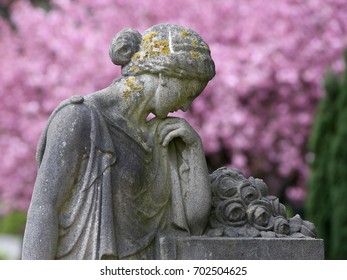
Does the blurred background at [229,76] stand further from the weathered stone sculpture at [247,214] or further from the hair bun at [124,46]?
the hair bun at [124,46]

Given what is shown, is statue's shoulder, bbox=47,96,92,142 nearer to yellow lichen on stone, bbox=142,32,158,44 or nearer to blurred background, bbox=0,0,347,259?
yellow lichen on stone, bbox=142,32,158,44

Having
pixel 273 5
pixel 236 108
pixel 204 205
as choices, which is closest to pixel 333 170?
pixel 236 108

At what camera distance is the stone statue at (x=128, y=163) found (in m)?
4.75

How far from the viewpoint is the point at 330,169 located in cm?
1226

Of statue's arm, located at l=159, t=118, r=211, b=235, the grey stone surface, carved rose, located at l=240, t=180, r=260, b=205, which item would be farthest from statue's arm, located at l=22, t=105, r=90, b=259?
the grey stone surface

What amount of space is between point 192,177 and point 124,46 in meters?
0.72

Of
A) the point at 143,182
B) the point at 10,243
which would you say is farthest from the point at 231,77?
the point at 10,243

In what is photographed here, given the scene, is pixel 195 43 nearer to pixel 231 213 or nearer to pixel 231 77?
pixel 231 213

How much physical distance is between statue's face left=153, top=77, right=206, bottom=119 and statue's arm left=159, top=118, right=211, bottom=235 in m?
0.08

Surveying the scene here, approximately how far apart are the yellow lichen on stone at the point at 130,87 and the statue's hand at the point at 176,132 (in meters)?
0.23

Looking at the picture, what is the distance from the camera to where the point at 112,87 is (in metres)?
5.03

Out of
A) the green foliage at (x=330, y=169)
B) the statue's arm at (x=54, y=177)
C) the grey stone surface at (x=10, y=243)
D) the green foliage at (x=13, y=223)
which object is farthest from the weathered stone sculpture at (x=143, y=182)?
the green foliage at (x=13, y=223)
